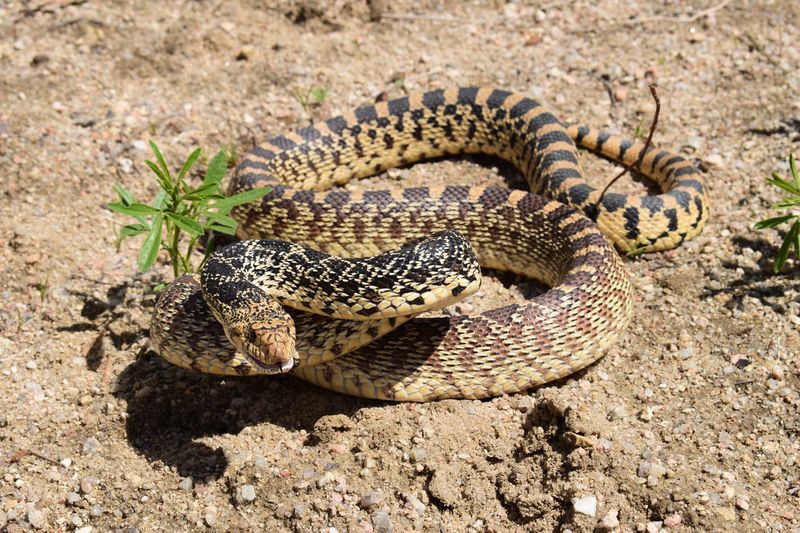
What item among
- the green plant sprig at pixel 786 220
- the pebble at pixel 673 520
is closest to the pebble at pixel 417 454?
the pebble at pixel 673 520

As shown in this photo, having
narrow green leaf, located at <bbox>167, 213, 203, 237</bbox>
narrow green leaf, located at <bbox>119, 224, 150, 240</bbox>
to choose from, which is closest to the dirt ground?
narrow green leaf, located at <bbox>119, 224, 150, 240</bbox>

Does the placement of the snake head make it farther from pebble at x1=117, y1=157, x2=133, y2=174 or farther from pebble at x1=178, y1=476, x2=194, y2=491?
pebble at x1=117, y1=157, x2=133, y2=174

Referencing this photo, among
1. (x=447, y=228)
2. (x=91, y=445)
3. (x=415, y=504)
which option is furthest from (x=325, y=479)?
(x=447, y=228)

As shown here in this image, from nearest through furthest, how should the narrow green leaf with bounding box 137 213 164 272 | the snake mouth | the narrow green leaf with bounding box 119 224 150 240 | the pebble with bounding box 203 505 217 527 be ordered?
the snake mouth
the pebble with bounding box 203 505 217 527
the narrow green leaf with bounding box 137 213 164 272
the narrow green leaf with bounding box 119 224 150 240

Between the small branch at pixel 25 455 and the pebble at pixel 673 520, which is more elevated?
the pebble at pixel 673 520

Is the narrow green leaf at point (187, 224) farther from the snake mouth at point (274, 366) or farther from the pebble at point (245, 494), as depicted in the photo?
the pebble at point (245, 494)

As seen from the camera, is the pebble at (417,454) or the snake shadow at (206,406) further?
the snake shadow at (206,406)

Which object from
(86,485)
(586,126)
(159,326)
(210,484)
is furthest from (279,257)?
(586,126)


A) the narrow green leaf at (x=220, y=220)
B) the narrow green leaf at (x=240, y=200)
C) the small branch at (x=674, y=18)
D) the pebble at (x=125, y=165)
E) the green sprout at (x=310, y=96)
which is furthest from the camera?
the small branch at (x=674, y=18)
